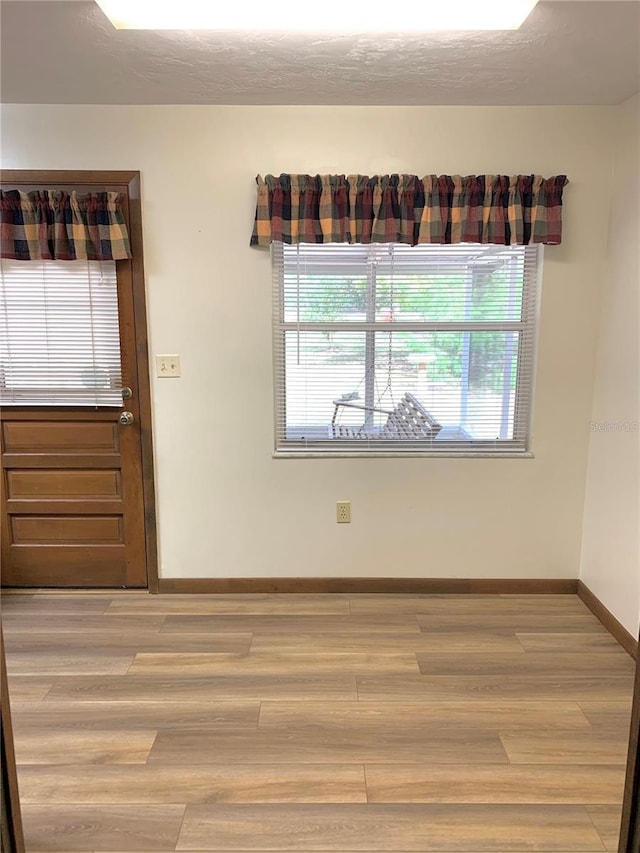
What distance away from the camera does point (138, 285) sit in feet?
8.86

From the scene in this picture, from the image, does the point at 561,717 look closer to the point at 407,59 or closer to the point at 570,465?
the point at 570,465

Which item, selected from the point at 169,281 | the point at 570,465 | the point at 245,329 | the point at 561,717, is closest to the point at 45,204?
the point at 169,281

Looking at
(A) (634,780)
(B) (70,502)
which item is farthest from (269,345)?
(A) (634,780)

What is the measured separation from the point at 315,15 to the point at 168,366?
5.32 ft

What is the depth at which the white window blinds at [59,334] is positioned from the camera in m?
2.70

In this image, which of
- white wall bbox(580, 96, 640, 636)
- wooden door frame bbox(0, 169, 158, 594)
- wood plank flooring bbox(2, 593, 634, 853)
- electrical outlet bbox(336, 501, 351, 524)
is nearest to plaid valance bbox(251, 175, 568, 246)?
white wall bbox(580, 96, 640, 636)

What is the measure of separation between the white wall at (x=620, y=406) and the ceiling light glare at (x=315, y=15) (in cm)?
104

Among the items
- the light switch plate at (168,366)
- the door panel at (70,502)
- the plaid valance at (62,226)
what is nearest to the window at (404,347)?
the light switch plate at (168,366)

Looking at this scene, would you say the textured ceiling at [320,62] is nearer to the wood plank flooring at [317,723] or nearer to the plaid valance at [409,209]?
the plaid valance at [409,209]


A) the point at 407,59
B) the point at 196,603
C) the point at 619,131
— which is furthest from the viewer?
the point at 196,603

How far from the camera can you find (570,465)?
2.85 m

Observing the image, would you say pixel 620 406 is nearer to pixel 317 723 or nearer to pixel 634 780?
pixel 634 780

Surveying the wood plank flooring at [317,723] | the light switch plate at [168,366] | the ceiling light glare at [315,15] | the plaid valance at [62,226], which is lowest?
the wood plank flooring at [317,723]

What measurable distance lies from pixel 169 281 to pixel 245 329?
17.2 inches
